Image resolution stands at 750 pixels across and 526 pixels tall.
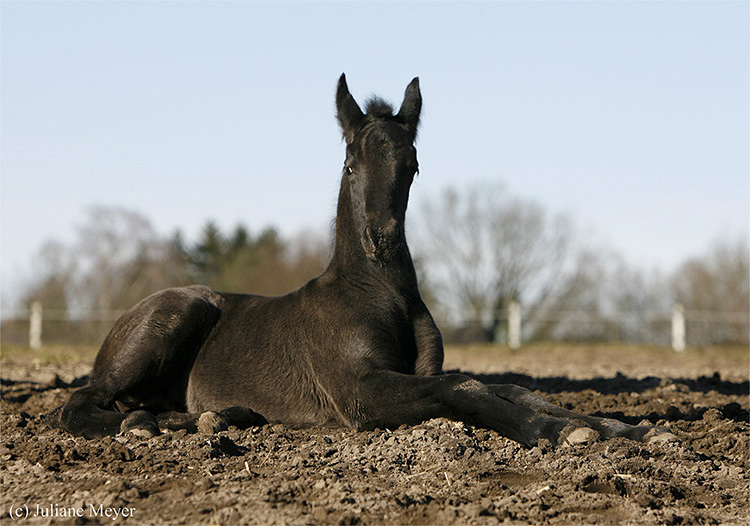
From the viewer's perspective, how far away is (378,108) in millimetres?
6348

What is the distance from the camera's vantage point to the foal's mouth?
5.60m

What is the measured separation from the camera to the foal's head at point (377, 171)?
18.6 ft

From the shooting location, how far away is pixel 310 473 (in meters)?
4.43

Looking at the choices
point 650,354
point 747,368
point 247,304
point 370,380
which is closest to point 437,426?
point 370,380

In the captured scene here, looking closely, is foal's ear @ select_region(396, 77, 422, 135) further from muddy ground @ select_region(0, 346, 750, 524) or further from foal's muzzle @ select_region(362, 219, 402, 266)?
muddy ground @ select_region(0, 346, 750, 524)

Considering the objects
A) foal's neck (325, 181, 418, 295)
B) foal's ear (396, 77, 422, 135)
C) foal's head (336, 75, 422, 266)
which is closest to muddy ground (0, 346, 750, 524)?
foal's neck (325, 181, 418, 295)

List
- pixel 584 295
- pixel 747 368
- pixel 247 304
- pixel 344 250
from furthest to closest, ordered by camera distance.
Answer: pixel 584 295 → pixel 747 368 → pixel 247 304 → pixel 344 250

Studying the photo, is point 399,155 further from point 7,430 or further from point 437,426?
point 7,430

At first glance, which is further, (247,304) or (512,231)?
(512,231)

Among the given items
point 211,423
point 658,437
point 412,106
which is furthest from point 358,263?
point 658,437

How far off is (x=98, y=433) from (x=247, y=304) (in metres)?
1.85

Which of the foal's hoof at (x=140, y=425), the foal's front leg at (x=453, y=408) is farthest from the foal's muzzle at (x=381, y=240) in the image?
the foal's hoof at (x=140, y=425)

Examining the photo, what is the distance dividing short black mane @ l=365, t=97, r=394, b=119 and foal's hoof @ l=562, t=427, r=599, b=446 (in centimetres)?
295

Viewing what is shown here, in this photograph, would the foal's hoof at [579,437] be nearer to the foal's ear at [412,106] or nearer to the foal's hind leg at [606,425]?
the foal's hind leg at [606,425]
